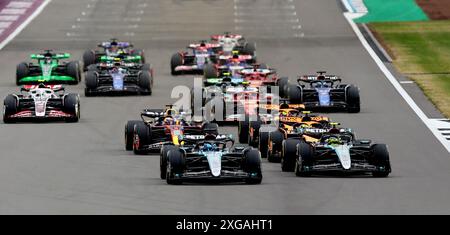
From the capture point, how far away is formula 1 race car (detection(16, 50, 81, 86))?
72.7 meters

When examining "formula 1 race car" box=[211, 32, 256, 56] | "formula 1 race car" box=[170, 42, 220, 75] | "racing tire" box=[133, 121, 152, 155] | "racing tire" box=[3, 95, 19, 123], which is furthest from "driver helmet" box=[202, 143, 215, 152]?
"formula 1 race car" box=[211, 32, 256, 56]

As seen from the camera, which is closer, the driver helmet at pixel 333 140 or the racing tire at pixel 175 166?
the racing tire at pixel 175 166

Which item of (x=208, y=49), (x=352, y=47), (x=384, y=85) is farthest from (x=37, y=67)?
(x=352, y=47)

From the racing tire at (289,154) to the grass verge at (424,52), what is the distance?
52.8 ft

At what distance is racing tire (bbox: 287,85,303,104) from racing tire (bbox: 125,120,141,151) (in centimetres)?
1162

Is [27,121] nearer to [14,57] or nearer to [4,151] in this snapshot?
[4,151]

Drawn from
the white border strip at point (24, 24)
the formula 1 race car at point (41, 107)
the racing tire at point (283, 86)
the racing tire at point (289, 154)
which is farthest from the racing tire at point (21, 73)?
the racing tire at point (289, 154)

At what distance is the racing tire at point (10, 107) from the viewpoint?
59.5m

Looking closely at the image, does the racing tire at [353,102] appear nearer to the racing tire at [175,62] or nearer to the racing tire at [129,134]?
the racing tire at [129,134]

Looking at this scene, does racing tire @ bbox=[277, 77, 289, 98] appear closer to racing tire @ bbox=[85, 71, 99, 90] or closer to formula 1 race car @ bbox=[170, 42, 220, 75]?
racing tire @ bbox=[85, 71, 99, 90]

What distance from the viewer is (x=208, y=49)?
260 ft

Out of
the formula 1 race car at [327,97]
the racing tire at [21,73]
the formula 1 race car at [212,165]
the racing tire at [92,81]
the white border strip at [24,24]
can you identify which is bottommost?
the white border strip at [24,24]

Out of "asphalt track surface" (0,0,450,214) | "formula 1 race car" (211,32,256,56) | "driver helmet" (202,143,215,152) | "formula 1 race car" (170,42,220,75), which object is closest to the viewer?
"asphalt track surface" (0,0,450,214)
